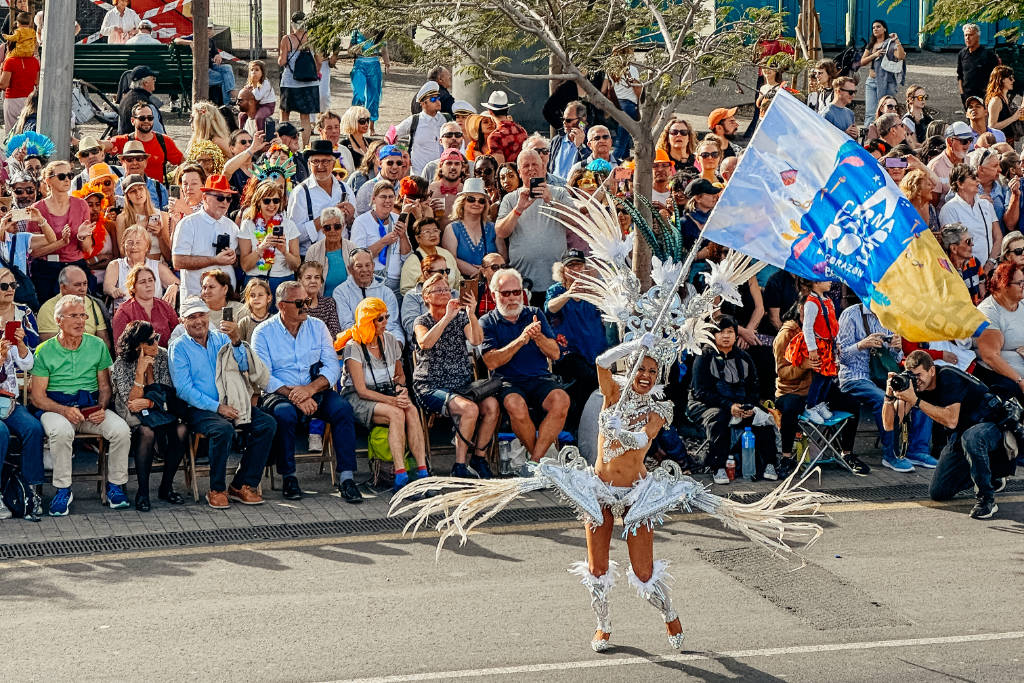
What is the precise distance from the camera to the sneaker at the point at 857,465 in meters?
12.7

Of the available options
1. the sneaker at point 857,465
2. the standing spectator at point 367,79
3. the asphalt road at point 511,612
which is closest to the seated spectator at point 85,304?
the asphalt road at point 511,612

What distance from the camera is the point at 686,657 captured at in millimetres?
8750

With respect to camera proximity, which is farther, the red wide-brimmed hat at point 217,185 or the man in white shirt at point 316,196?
the man in white shirt at point 316,196

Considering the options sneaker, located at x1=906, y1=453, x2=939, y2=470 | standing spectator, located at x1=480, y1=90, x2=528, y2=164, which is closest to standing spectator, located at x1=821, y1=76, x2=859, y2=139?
standing spectator, located at x1=480, y1=90, x2=528, y2=164

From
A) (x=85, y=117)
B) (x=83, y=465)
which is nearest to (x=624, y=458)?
(x=83, y=465)

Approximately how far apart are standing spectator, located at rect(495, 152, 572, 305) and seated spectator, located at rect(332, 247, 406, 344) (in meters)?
1.45

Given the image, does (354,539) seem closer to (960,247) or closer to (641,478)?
(641,478)

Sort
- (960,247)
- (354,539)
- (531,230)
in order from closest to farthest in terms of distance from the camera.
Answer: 1. (354,539)
2. (531,230)
3. (960,247)

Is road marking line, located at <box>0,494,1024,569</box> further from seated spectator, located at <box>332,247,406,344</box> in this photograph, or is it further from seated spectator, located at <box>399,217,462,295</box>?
seated spectator, located at <box>399,217,462,295</box>

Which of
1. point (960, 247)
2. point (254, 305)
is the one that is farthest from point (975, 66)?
point (254, 305)

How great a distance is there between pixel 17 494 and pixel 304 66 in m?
9.80

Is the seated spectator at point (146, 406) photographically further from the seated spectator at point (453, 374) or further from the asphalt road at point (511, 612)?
the seated spectator at point (453, 374)

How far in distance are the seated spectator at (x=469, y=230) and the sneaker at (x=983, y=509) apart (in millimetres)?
4793

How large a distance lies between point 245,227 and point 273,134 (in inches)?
217
